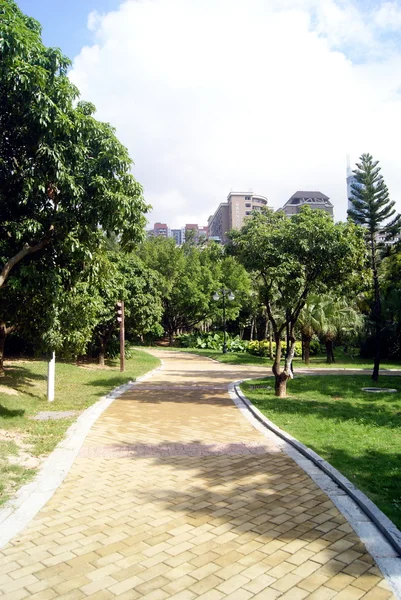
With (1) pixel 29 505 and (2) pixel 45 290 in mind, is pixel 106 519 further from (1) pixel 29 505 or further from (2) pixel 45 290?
(2) pixel 45 290

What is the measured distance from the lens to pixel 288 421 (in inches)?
377

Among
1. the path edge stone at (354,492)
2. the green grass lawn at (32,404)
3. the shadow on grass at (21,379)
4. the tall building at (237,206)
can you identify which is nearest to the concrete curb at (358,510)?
the path edge stone at (354,492)

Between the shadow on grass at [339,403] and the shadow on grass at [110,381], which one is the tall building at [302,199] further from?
the shadow on grass at [339,403]

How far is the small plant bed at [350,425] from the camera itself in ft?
18.9

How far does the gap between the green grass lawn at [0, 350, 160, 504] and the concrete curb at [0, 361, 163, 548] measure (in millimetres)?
142

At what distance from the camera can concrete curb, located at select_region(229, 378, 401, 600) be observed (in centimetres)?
374

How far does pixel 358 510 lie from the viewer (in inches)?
190

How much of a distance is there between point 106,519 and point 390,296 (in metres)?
27.7

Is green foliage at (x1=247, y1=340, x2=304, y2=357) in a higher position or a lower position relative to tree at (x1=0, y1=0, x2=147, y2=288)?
lower

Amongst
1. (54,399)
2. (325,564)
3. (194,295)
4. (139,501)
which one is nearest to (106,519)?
(139,501)

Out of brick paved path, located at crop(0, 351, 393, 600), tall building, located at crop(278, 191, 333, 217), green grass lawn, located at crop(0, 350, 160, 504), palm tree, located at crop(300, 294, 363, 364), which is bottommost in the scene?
brick paved path, located at crop(0, 351, 393, 600)

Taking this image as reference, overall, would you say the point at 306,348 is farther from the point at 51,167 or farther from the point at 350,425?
the point at 51,167

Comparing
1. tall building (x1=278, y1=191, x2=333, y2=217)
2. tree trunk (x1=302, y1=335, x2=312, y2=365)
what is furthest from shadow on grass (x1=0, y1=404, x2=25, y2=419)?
tall building (x1=278, y1=191, x2=333, y2=217)

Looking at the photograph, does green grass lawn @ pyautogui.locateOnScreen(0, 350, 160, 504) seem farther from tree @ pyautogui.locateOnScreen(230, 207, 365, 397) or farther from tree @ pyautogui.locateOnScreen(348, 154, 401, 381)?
tree @ pyautogui.locateOnScreen(348, 154, 401, 381)
